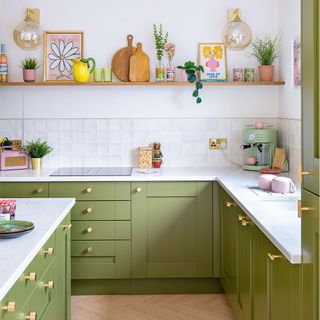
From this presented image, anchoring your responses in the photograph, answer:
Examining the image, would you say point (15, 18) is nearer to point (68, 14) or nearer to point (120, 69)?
point (68, 14)

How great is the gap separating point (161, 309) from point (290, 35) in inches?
87.2

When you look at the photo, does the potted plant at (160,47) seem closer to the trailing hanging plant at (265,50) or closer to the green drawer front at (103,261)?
the trailing hanging plant at (265,50)

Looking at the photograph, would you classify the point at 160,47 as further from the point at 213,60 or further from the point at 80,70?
the point at 80,70

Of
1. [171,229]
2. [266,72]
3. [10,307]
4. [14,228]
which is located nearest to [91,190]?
[171,229]

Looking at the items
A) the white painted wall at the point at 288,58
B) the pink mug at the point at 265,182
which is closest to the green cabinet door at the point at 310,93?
the pink mug at the point at 265,182

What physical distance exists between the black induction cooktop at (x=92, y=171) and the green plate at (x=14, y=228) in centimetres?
184

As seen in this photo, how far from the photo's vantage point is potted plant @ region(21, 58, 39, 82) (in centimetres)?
454

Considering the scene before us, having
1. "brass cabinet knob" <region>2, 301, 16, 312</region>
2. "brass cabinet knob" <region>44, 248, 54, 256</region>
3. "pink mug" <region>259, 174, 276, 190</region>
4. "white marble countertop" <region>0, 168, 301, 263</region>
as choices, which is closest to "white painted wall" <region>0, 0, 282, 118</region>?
"white marble countertop" <region>0, 168, 301, 263</region>

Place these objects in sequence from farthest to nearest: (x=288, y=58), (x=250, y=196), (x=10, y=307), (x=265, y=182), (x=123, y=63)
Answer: (x=123, y=63), (x=288, y=58), (x=265, y=182), (x=250, y=196), (x=10, y=307)

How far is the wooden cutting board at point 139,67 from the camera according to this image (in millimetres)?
4574

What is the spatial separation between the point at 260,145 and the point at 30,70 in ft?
6.23

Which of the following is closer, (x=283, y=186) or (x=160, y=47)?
(x=283, y=186)

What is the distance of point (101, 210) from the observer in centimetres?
417

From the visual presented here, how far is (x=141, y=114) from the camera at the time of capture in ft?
15.5
